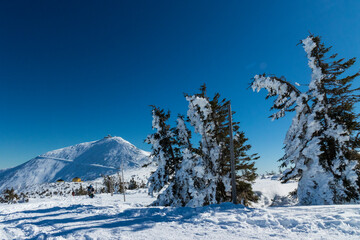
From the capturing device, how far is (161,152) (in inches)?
641

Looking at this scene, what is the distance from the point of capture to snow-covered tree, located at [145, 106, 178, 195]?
1612 centimetres

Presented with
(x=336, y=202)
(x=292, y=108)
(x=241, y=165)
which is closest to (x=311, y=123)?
(x=292, y=108)

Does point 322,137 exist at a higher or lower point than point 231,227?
higher

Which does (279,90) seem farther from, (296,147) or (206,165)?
(206,165)

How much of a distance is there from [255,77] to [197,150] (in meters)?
7.25

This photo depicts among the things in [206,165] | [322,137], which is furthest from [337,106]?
[206,165]

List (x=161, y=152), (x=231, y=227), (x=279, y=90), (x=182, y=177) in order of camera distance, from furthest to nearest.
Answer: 1. (x=161, y=152)
2. (x=182, y=177)
3. (x=279, y=90)
4. (x=231, y=227)

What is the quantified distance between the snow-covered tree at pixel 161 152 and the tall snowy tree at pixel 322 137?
30.1 feet

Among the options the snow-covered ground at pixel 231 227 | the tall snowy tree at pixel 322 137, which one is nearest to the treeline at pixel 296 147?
the tall snowy tree at pixel 322 137

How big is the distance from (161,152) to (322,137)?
11.7 metres

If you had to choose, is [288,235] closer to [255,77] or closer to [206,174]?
[206,174]

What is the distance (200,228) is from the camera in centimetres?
609

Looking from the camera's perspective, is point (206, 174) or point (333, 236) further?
point (206, 174)

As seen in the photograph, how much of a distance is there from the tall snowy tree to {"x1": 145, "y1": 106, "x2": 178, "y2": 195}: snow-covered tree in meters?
9.17
